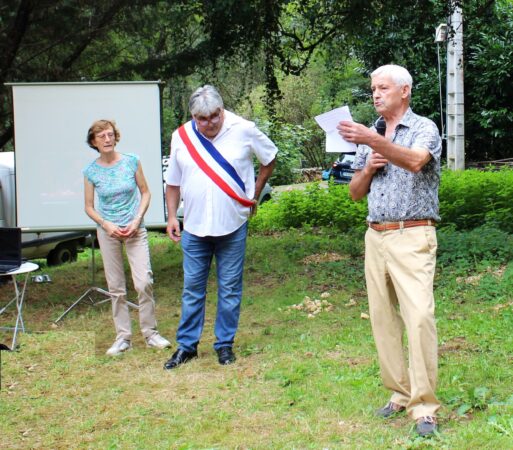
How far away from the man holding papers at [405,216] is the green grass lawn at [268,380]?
1.36ft

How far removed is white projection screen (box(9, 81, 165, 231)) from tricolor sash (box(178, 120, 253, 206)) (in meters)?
2.93

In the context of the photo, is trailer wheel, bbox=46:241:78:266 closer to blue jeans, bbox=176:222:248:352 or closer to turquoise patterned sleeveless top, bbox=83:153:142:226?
turquoise patterned sleeveless top, bbox=83:153:142:226

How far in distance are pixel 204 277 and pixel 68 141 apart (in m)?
3.40

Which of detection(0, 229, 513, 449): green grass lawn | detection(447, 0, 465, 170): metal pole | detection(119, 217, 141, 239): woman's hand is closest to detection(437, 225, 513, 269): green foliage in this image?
detection(0, 229, 513, 449): green grass lawn

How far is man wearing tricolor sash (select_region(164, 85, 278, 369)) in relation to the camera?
588cm

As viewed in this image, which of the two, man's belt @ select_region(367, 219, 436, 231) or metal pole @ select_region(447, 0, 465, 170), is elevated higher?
metal pole @ select_region(447, 0, 465, 170)

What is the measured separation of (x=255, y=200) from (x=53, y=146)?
11.3ft

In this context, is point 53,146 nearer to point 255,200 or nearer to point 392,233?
point 255,200

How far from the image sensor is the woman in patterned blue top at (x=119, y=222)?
6.55 metres

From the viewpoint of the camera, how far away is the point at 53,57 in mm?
10125

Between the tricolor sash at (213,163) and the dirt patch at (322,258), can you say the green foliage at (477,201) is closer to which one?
the dirt patch at (322,258)

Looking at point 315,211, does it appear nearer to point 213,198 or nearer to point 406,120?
Answer: point 213,198

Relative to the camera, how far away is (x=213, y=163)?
5.87m

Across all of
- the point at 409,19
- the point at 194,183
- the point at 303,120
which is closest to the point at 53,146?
the point at 194,183
